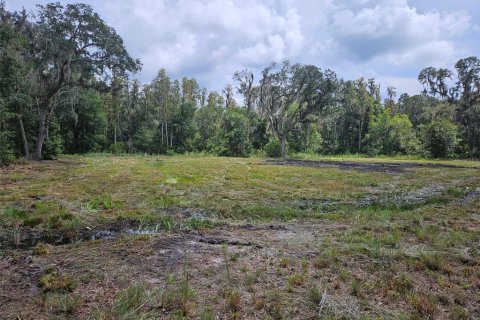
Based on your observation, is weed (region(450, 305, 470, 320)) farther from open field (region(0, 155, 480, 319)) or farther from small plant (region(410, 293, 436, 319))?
small plant (region(410, 293, 436, 319))

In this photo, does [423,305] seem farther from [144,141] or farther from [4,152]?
[144,141]

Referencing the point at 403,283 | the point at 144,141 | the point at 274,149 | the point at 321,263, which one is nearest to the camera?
the point at 403,283

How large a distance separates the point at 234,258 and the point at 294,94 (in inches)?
1517

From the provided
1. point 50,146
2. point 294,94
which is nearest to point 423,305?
point 50,146

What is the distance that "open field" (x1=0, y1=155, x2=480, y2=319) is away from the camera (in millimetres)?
4102

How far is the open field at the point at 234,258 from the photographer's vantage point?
4.10 meters

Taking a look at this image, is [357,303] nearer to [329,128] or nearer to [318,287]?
[318,287]

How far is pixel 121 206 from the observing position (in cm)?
942

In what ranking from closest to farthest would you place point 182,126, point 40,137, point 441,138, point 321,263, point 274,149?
point 321,263
point 40,137
point 441,138
point 274,149
point 182,126

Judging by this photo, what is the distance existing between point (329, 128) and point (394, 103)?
84.4 feet

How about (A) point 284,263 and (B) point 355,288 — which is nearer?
(B) point 355,288

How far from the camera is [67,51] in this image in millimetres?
24703

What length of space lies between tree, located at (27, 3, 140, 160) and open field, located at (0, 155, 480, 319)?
17069 mm

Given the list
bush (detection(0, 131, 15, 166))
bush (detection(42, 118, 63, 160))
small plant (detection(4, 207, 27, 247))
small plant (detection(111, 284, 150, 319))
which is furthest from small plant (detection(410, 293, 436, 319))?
bush (detection(42, 118, 63, 160))
